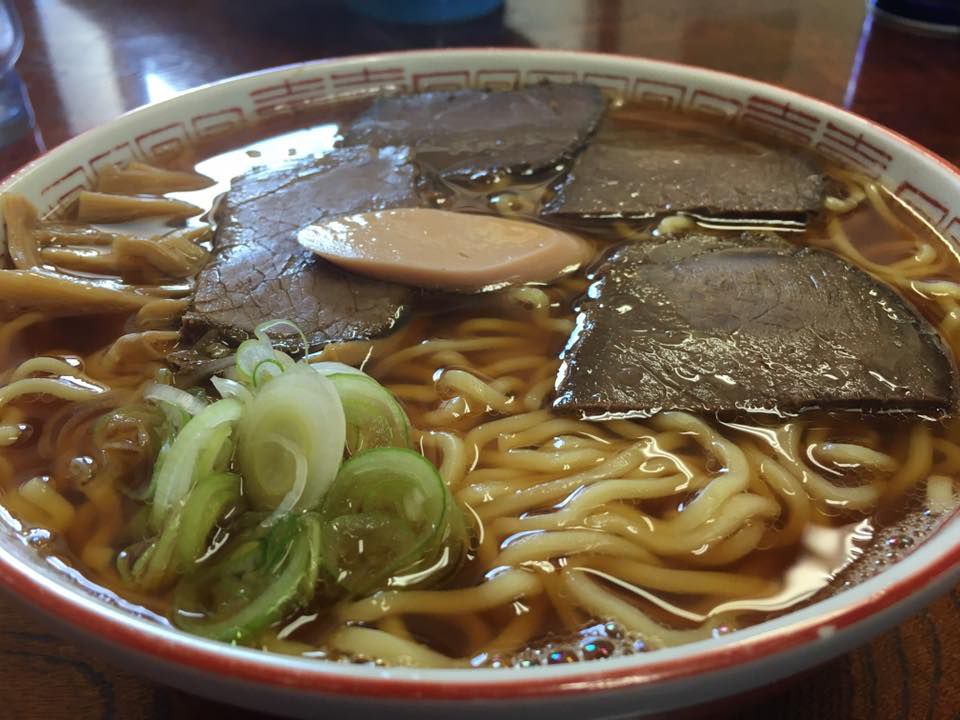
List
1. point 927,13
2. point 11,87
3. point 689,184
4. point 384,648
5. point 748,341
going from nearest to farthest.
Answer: point 384,648 → point 748,341 → point 689,184 → point 11,87 → point 927,13

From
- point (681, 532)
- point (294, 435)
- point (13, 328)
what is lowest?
point (681, 532)

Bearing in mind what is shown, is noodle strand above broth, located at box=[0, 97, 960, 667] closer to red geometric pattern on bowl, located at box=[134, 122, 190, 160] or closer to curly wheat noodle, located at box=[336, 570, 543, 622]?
curly wheat noodle, located at box=[336, 570, 543, 622]

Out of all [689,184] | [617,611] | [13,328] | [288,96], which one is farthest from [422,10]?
[617,611]

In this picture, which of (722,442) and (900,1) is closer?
(722,442)

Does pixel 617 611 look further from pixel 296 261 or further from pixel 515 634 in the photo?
pixel 296 261

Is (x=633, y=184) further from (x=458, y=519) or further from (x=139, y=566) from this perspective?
(x=139, y=566)

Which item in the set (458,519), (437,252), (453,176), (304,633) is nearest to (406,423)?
(458,519)

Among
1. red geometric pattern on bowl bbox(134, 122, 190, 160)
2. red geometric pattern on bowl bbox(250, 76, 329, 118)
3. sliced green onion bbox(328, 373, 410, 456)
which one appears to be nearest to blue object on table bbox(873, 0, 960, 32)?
red geometric pattern on bowl bbox(250, 76, 329, 118)
